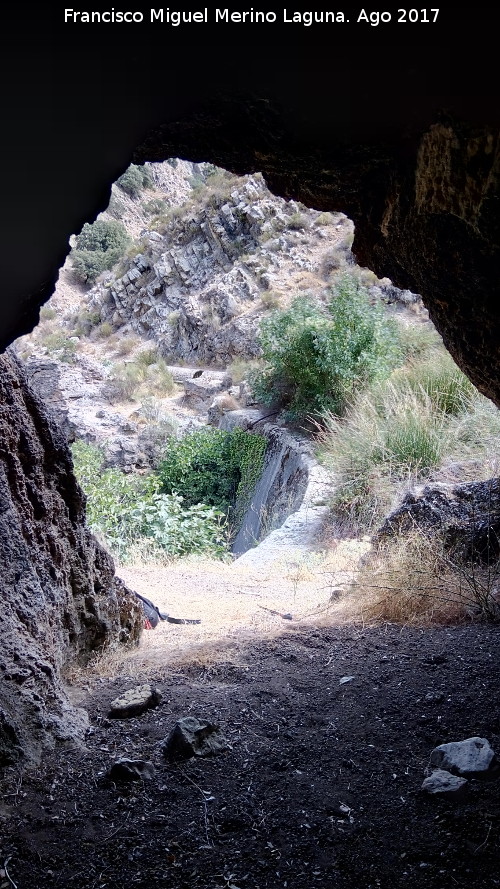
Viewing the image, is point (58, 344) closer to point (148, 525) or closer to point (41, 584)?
point (148, 525)

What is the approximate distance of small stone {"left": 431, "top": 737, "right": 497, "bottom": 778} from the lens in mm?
1973

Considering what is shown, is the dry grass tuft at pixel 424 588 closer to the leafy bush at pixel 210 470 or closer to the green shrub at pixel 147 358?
the leafy bush at pixel 210 470

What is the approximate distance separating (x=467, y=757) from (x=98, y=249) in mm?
34135

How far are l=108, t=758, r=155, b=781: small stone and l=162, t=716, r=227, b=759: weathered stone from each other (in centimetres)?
11

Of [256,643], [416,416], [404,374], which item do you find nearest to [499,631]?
[256,643]

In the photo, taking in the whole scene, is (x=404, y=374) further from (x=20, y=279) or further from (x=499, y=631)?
(x=20, y=279)

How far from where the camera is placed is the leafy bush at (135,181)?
121 feet

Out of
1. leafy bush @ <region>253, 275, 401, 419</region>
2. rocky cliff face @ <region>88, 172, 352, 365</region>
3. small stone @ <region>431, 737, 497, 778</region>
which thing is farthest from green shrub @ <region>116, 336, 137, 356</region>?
small stone @ <region>431, 737, 497, 778</region>

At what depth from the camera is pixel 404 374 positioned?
963 centimetres

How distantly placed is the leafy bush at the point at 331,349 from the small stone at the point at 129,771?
8.67 meters

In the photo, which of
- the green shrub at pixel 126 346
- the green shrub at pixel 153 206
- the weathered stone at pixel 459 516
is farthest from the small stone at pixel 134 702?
the green shrub at pixel 153 206

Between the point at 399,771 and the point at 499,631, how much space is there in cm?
129

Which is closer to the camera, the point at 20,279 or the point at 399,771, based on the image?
the point at 399,771

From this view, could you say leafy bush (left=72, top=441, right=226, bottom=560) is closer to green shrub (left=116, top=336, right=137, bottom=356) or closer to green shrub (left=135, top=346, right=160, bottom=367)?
green shrub (left=135, top=346, right=160, bottom=367)
